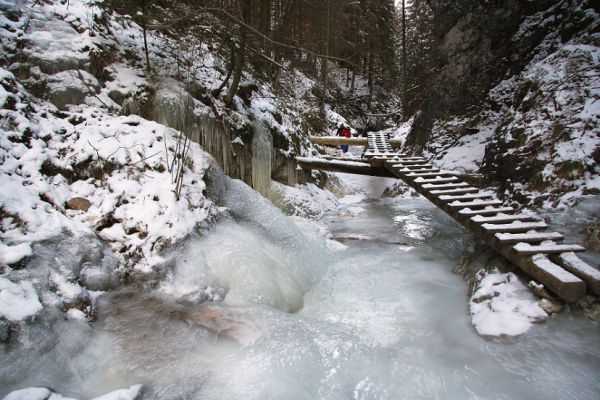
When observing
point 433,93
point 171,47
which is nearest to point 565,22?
point 433,93

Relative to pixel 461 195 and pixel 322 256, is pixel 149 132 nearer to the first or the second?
pixel 322 256

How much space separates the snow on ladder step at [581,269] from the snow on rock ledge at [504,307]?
420mm

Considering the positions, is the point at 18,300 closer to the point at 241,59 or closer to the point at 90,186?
the point at 90,186

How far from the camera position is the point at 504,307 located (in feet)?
10.6

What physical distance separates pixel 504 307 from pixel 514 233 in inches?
42.8

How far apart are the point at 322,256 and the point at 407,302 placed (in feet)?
5.66

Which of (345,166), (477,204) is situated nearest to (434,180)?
(477,204)

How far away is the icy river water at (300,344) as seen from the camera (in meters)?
2.40

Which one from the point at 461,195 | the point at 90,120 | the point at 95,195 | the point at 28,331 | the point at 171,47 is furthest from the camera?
the point at 171,47

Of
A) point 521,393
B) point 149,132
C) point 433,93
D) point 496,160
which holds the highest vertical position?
point 433,93

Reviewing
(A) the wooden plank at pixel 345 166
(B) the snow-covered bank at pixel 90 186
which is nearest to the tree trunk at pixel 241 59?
(A) the wooden plank at pixel 345 166

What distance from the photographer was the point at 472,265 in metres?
4.68

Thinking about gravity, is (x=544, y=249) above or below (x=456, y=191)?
below

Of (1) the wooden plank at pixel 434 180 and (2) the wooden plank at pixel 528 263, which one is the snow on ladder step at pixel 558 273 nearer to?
(2) the wooden plank at pixel 528 263
